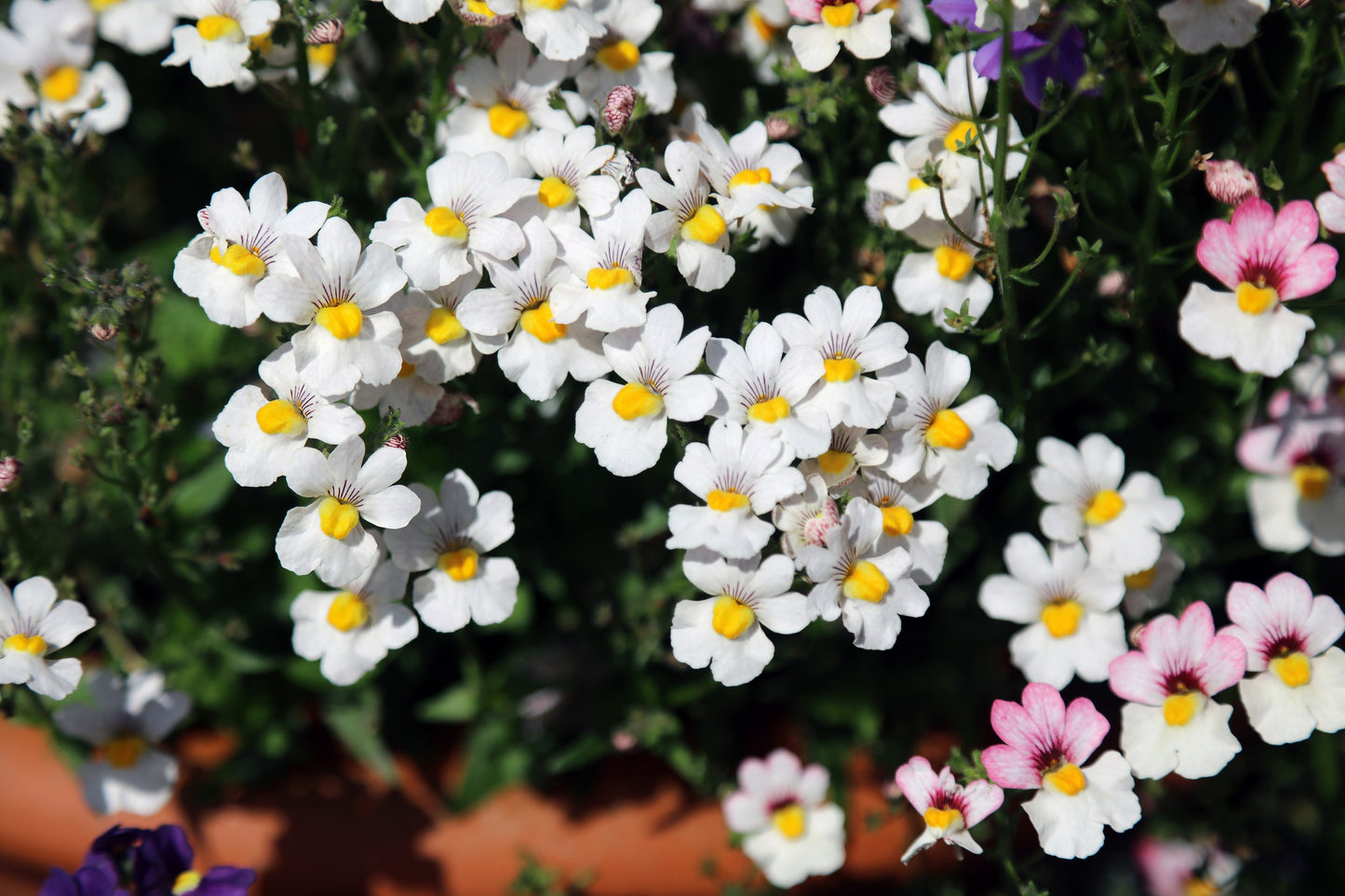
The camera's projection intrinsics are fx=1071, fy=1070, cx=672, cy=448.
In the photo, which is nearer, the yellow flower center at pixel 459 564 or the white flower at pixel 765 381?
the white flower at pixel 765 381

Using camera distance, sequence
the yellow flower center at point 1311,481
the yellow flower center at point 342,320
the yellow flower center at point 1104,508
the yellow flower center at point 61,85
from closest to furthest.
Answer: the yellow flower center at point 342,320 → the yellow flower center at point 1104,508 → the yellow flower center at point 1311,481 → the yellow flower center at point 61,85

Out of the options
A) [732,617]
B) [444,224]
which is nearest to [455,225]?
[444,224]

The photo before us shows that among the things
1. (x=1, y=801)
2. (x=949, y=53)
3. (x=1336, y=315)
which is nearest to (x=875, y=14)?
(x=949, y=53)

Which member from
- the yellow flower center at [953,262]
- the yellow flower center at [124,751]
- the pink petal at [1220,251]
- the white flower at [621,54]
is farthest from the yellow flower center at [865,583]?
the yellow flower center at [124,751]

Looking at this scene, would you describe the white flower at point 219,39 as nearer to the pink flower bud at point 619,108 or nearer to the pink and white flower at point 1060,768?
the pink flower bud at point 619,108

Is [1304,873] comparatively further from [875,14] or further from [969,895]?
[875,14]

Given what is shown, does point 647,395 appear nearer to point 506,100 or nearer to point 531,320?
point 531,320

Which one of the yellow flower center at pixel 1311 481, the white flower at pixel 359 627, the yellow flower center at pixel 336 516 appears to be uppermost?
the yellow flower center at pixel 336 516
